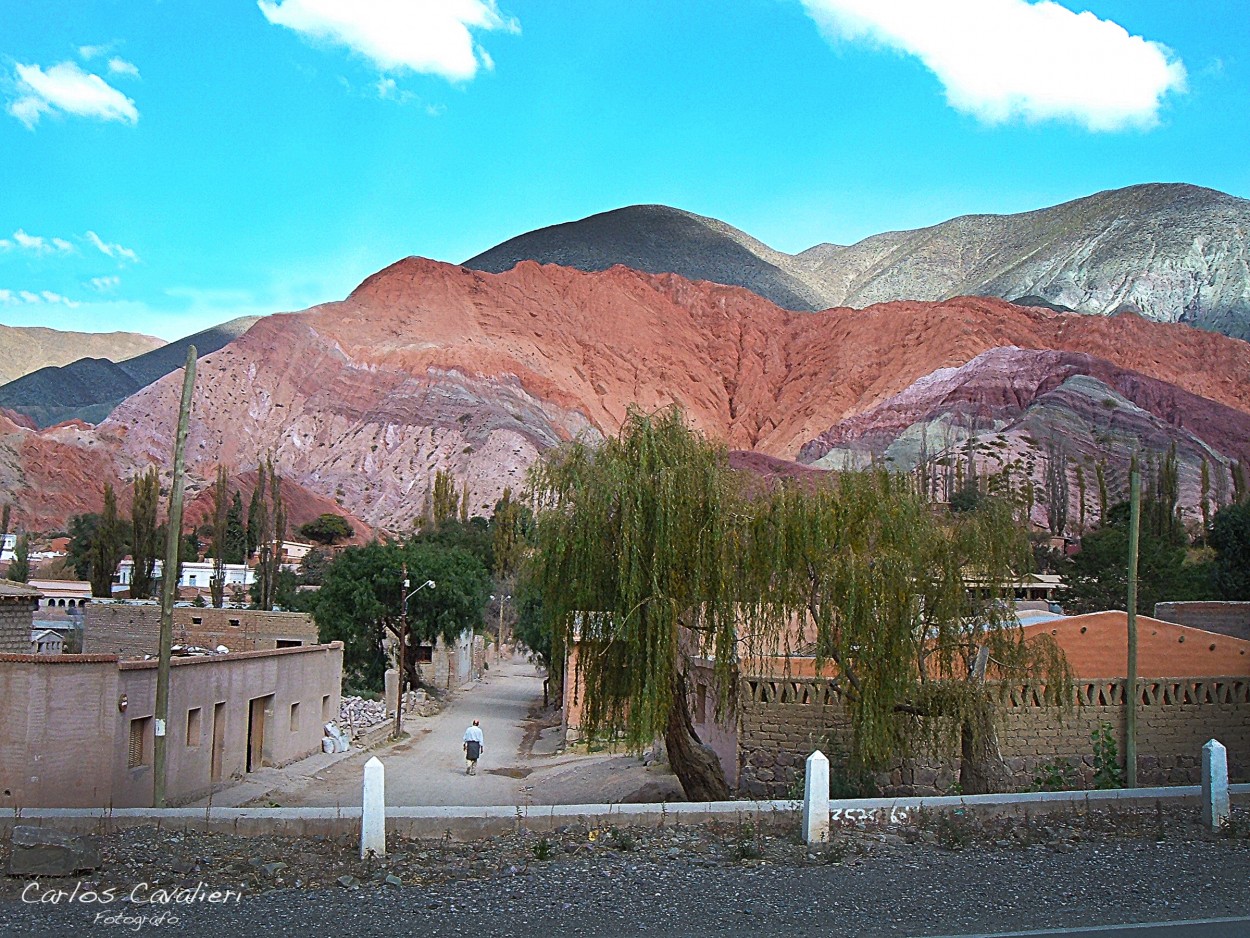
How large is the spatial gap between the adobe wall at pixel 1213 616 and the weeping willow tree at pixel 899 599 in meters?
9.81

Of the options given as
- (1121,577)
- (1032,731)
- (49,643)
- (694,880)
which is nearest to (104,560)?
(49,643)

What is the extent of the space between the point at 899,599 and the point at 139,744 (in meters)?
12.7

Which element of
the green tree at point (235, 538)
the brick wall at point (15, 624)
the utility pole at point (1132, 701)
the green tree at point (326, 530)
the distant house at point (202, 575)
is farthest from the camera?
the green tree at point (326, 530)

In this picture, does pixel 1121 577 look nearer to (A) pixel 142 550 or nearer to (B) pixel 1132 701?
(B) pixel 1132 701

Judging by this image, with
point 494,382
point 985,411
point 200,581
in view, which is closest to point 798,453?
point 985,411

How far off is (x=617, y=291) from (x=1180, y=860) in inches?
6607

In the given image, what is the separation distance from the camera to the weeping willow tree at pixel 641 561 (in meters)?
15.6

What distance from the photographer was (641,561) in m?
15.8

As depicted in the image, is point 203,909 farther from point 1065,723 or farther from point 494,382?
point 494,382

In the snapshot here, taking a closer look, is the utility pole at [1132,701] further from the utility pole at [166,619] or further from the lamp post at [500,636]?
the lamp post at [500,636]

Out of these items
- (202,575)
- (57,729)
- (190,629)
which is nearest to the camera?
(57,729)

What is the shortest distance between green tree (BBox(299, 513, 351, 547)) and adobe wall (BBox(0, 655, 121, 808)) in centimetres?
9384

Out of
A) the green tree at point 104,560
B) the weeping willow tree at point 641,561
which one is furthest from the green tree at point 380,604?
the weeping willow tree at point 641,561

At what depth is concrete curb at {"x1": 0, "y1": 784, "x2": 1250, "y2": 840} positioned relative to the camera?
10.7 meters
